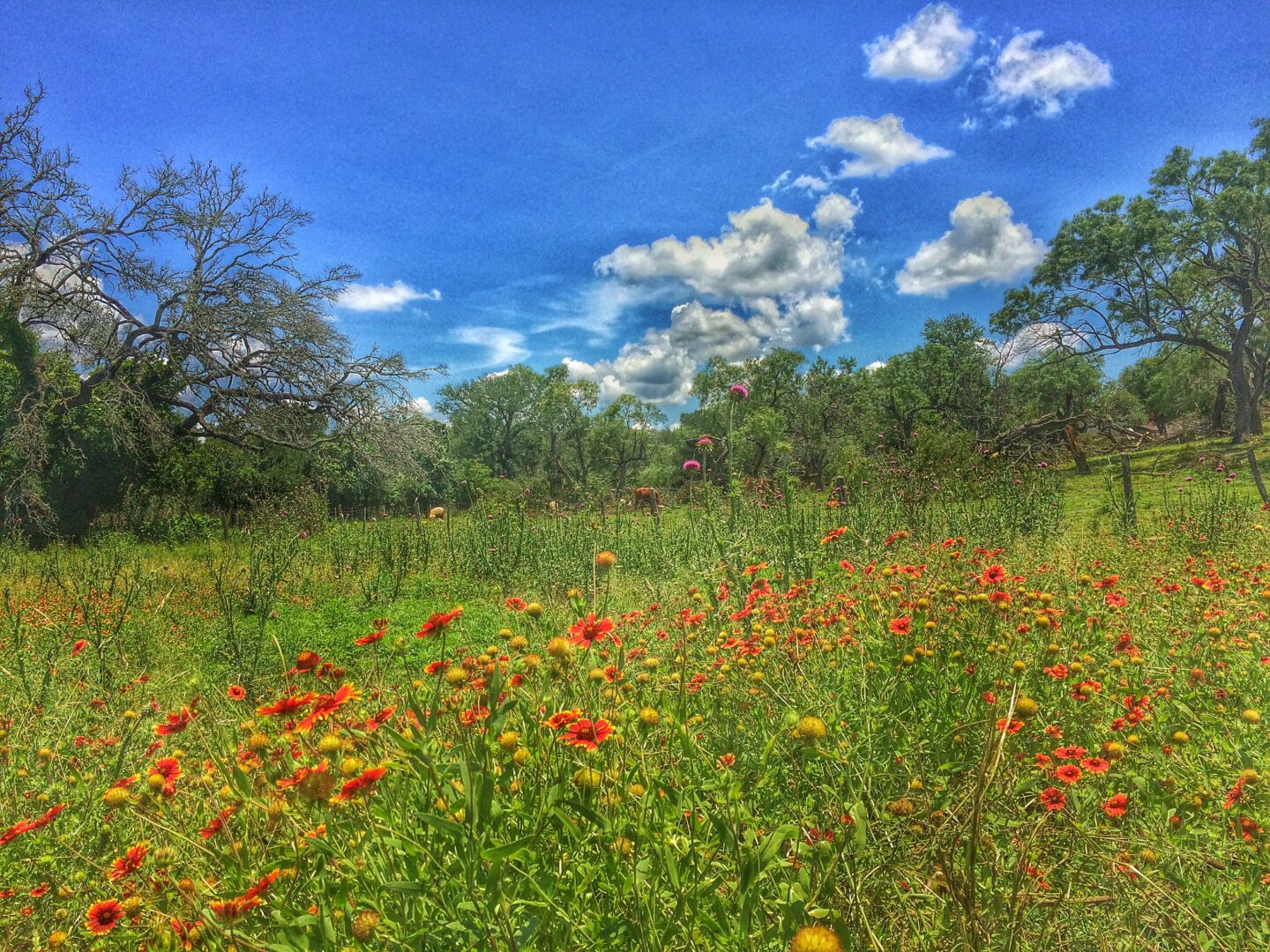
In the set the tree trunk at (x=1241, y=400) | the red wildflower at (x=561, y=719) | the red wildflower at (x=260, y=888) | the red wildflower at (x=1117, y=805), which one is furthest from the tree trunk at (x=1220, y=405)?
the red wildflower at (x=260, y=888)

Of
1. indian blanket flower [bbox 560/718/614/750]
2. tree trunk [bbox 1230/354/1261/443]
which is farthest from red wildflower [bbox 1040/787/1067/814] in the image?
tree trunk [bbox 1230/354/1261/443]

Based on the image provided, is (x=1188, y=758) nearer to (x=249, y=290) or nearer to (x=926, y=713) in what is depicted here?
(x=926, y=713)

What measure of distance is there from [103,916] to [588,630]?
0.97 meters

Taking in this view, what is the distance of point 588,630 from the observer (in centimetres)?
121

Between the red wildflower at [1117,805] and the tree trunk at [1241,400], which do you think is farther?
the tree trunk at [1241,400]

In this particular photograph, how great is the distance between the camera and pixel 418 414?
16.5 metres

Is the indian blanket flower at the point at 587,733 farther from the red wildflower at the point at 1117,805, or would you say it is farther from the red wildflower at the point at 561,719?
the red wildflower at the point at 1117,805

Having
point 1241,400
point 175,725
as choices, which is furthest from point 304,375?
point 1241,400

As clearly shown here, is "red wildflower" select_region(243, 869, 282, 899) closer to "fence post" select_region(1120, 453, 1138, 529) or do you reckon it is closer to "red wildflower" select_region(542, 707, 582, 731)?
"red wildflower" select_region(542, 707, 582, 731)

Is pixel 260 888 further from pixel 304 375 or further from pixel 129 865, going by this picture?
pixel 304 375

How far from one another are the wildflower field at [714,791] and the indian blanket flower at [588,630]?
0.04ft

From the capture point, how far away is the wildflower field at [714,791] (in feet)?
2.92

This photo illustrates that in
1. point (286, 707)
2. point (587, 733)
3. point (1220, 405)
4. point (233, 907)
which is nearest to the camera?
point (233, 907)

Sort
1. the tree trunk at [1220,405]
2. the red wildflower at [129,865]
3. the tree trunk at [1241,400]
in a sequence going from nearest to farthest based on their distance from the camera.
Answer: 1. the red wildflower at [129,865]
2. the tree trunk at [1241,400]
3. the tree trunk at [1220,405]
